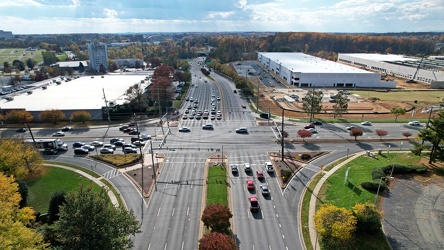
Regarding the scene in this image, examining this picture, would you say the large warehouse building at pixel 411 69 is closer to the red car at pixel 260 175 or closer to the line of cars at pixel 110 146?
the red car at pixel 260 175

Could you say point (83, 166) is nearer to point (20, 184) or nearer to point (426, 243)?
point (20, 184)

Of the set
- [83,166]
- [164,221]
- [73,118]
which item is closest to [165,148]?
[83,166]

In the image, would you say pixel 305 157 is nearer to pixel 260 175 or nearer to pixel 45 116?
pixel 260 175

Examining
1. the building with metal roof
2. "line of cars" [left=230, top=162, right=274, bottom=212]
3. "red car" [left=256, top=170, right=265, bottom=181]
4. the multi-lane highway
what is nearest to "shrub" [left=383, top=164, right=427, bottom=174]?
the multi-lane highway

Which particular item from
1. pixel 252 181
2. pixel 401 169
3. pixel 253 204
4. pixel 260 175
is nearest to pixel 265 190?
pixel 252 181

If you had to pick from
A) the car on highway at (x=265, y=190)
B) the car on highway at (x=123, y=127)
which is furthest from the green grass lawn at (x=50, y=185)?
the car on highway at (x=265, y=190)
